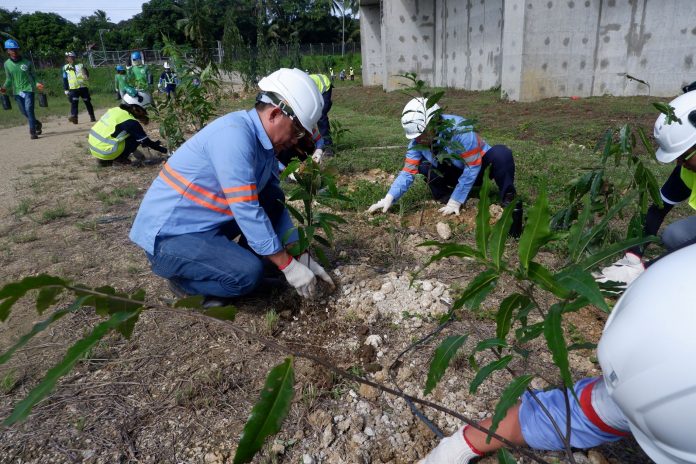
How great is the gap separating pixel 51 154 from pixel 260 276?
662 cm

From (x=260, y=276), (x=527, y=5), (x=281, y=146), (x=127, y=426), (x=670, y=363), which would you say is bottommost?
(x=127, y=426)

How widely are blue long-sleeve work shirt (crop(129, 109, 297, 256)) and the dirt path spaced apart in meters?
3.30

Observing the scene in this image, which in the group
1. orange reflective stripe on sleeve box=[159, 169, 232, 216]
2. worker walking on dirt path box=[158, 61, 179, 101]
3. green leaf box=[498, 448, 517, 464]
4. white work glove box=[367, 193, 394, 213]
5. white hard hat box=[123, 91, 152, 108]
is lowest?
white work glove box=[367, 193, 394, 213]

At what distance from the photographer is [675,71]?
888 cm

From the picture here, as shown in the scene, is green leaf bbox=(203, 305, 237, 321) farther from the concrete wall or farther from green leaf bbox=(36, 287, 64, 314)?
the concrete wall

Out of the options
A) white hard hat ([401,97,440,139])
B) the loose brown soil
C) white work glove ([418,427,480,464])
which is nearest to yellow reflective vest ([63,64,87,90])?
the loose brown soil

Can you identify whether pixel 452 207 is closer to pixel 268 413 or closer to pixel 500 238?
pixel 500 238

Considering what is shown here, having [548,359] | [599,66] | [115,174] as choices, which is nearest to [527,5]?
[599,66]

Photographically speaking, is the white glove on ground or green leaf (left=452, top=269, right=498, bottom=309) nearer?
green leaf (left=452, top=269, right=498, bottom=309)

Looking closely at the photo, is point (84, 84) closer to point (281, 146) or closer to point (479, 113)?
point (479, 113)

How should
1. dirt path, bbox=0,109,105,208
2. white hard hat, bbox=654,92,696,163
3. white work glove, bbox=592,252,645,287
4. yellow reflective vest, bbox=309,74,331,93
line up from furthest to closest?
yellow reflective vest, bbox=309,74,331,93, dirt path, bbox=0,109,105,208, white work glove, bbox=592,252,645,287, white hard hat, bbox=654,92,696,163

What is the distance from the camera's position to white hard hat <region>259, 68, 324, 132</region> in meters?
2.25

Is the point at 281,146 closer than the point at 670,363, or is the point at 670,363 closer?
the point at 670,363

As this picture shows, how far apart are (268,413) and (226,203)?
1.80m
